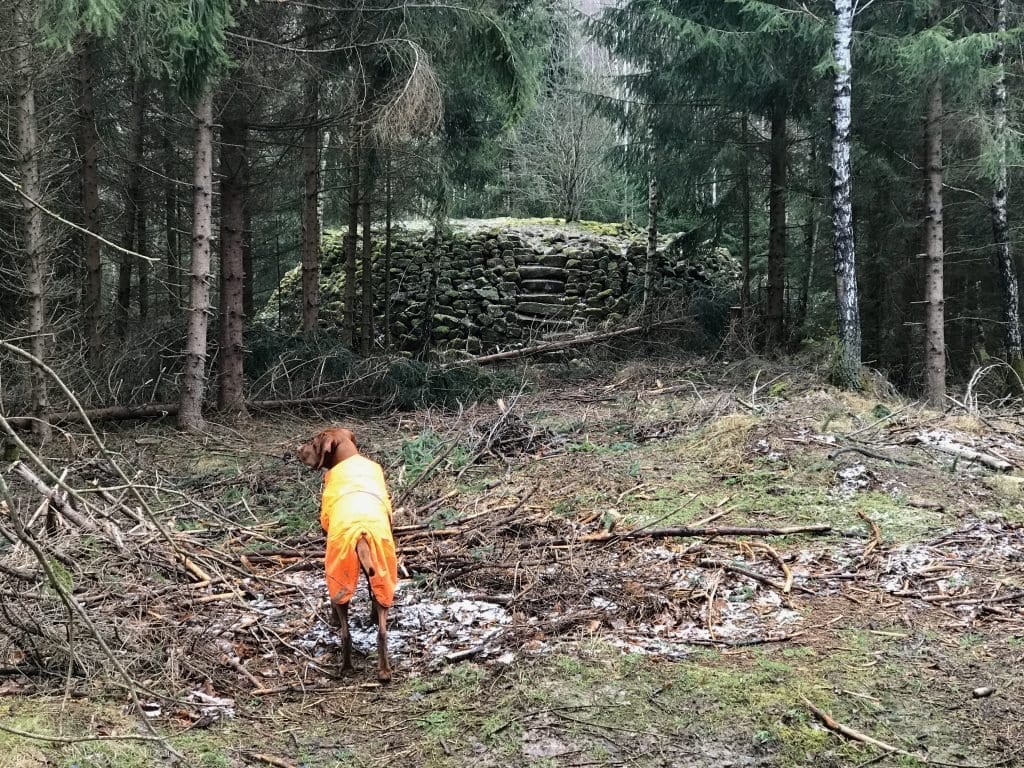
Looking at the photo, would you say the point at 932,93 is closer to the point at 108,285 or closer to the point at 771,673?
the point at 771,673

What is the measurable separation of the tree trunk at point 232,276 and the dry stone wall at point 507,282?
7.46 metres

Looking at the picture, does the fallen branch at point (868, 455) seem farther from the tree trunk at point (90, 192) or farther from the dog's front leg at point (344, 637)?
the tree trunk at point (90, 192)

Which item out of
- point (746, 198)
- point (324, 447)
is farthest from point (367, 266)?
point (324, 447)

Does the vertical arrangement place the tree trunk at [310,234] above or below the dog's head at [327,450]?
above

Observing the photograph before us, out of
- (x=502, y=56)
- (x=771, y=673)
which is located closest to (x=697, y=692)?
(x=771, y=673)

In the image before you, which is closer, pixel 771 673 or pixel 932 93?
pixel 771 673

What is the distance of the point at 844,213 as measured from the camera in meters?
11.8

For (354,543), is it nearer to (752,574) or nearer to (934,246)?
(752,574)

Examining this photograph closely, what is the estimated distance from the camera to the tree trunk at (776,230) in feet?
48.6

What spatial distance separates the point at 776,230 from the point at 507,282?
7.01 meters

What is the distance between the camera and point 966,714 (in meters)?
3.38

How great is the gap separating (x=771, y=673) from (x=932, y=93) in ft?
36.6

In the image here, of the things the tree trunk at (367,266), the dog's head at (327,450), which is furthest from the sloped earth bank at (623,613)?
the tree trunk at (367,266)

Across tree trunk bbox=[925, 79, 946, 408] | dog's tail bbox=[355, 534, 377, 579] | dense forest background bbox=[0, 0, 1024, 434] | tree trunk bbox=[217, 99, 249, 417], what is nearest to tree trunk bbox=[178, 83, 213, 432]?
dense forest background bbox=[0, 0, 1024, 434]
